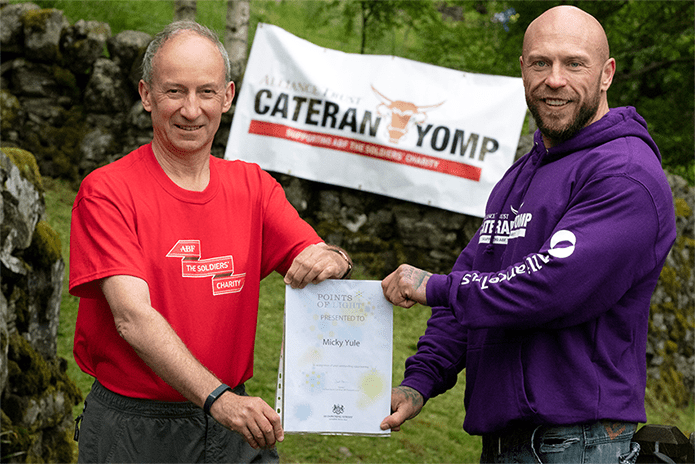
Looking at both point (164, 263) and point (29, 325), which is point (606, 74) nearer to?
point (164, 263)

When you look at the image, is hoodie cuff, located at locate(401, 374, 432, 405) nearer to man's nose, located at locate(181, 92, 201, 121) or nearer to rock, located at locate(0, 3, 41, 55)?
man's nose, located at locate(181, 92, 201, 121)

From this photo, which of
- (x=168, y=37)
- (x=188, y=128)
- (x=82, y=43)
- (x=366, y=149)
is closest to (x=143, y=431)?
(x=188, y=128)

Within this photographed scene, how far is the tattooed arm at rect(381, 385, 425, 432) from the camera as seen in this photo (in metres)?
2.38

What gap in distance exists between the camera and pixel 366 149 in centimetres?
723

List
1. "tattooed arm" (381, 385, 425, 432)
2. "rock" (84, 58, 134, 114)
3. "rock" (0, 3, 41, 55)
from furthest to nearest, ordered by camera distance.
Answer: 1. "rock" (84, 58, 134, 114)
2. "rock" (0, 3, 41, 55)
3. "tattooed arm" (381, 385, 425, 432)

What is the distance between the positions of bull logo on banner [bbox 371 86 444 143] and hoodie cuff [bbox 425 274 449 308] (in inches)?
200

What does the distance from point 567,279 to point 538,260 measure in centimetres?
10

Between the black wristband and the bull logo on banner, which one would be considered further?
the bull logo on banner

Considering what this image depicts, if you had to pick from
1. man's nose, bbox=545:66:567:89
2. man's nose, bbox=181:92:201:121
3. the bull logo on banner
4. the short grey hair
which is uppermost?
the bull logo on banner

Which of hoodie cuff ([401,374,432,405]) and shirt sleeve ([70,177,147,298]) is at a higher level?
shirt sleeve ([70,177,147,298])

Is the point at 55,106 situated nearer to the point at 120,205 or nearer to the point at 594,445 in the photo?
the point at 120,205

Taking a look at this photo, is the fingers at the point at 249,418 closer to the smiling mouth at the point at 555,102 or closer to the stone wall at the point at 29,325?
the smiling mouth at the point at 555,102

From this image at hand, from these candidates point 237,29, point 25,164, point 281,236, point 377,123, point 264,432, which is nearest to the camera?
point 264,432

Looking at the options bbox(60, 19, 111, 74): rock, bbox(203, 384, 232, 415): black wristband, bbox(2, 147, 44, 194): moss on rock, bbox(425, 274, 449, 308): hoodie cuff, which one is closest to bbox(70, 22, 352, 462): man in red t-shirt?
bbox(203, 384, 232, 415): black wristband
